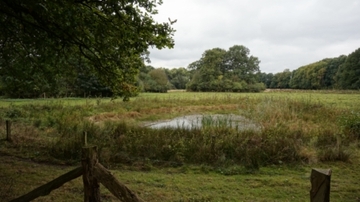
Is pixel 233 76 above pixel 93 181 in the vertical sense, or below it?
above

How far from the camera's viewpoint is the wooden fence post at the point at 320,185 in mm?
1974

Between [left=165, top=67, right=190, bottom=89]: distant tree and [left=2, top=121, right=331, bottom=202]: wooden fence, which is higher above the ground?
[left=165, top=67, right=190, bottom=89]: distant tree

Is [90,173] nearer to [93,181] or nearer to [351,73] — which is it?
[93,181]

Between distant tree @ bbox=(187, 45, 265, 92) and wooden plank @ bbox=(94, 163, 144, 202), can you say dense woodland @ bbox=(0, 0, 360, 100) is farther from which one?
distant tree @ bbox=(187, 45, 265, 92)

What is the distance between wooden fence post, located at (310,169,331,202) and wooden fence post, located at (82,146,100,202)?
2.36 m

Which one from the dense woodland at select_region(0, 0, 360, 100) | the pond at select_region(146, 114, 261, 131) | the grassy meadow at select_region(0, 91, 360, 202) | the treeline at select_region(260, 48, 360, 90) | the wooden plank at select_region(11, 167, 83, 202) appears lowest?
the grassy meadow at select_region(0, 91, 360, 202)

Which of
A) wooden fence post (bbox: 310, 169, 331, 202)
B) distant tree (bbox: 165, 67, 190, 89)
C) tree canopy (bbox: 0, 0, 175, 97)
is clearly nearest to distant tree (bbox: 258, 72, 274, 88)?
distant tree (bbox: 165, 67, 190, 89)

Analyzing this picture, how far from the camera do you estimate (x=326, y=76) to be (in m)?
80.4

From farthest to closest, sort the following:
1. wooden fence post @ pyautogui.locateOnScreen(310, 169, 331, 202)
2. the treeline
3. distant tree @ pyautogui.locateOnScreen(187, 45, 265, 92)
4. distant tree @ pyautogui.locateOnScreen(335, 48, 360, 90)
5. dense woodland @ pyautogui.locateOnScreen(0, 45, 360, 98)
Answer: distant tree @ pyautogui.locateOnScreen(187, 45, 265, 92), the treeline, dense woodland @ pyautogui.locateOnScreen(0, 45, 360, 98), distant tree @ pyautogui.locateOnScreen(335, 48, 360, 90), wooden fence post @ pyautogui.locateOnScreen(310, 169, 331, 202)

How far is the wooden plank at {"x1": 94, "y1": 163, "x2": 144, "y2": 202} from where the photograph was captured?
2.69 meters

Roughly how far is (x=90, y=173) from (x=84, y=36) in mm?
4734

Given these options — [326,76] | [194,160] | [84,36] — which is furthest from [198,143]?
[326,76]

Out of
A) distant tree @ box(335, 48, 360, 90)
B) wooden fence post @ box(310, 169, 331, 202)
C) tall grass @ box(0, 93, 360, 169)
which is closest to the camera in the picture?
wooden fence post @ box(310, 169, 331, 202)

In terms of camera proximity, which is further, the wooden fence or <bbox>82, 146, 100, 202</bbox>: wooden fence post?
<bbox>82, 146, 100, 202</bbox>: wooden fence post
